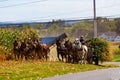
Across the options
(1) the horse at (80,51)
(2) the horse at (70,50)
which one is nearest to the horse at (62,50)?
(2) the horse at (70,50)

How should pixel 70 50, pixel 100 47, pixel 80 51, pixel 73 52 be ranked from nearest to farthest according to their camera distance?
1. pixel 80 51
2. pixel 73 52
3. pixel 70 50
4. pixel 100 47

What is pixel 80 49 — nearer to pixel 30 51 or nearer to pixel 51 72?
pixel 30 51

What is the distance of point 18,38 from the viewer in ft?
111

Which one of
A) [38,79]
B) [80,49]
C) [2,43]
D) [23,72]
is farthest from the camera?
[2,43]

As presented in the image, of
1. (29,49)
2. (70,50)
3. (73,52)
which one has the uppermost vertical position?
(29,49)

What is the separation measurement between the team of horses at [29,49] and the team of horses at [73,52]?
1.24m

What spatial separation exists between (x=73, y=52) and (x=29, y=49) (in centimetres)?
324

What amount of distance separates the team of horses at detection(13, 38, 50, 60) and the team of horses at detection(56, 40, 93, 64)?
48.7 inches

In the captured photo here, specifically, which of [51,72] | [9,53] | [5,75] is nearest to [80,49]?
[9,53]

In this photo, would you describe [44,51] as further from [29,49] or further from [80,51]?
[80,51]

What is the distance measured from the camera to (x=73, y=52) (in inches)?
1244

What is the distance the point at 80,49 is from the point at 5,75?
11.4m

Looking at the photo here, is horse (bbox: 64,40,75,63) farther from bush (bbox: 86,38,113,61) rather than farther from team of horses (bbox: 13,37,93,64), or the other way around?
bush (bbox: 86,38,113,61)

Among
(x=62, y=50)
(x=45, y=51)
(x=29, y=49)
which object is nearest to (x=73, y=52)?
(x=62, y=50)
